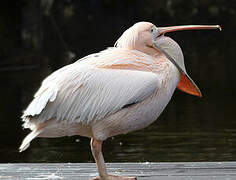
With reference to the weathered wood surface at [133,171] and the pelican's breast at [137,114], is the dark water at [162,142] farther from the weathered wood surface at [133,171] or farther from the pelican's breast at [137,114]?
the pelican's breast at [137,114]

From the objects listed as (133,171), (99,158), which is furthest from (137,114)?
(133,171)

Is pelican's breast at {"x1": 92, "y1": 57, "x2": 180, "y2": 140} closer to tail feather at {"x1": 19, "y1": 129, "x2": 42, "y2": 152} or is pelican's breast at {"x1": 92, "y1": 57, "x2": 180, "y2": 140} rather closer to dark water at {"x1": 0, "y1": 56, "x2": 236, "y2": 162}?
tail feather at {"x1": 19, "y1": 129, "x2": 42, "y2": 152}

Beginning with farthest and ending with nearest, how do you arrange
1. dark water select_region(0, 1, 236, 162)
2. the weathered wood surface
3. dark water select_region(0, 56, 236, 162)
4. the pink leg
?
1. dark water select_region(0, 1, 236, 162)
2. dark water select_region(0, 56, 236, 162)
3. the weathered wood surface
4. the pink leg

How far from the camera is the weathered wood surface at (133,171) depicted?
4.38m

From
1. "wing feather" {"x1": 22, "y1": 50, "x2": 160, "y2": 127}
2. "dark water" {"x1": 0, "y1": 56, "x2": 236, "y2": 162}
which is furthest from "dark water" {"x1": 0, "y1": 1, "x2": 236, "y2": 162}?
"wing feather" {"x1": 22, "y1": 50, "x2": 160, "y2": 127}

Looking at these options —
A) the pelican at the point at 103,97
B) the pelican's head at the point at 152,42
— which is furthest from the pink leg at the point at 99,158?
the pelican's head at the point at 152,42

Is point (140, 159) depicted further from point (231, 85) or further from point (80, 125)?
point (231, 85)

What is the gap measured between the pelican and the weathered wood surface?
1.91 feet

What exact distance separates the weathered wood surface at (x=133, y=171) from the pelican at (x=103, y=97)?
0.58 m

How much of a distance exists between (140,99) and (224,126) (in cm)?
642

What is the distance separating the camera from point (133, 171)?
15.1 feet

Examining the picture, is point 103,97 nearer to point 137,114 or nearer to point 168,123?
point 137,114

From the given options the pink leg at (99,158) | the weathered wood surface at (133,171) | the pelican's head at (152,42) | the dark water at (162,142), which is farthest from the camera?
the dark water at (162,142)

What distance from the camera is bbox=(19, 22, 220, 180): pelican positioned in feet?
12.3
